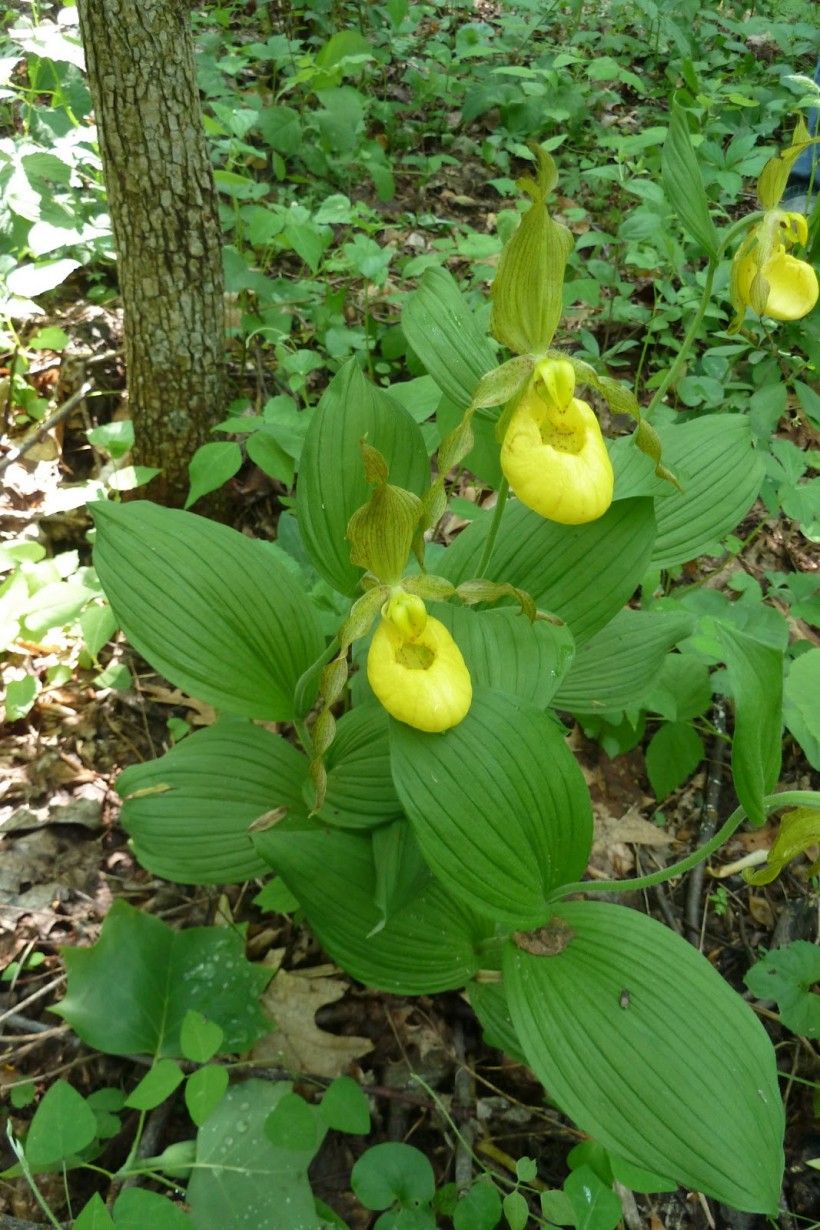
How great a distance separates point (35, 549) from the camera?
1.81 metres

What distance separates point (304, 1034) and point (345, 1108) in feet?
0.82

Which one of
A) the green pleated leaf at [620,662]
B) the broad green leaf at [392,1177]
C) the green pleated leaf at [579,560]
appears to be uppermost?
the green pleated leaf at [579,560]

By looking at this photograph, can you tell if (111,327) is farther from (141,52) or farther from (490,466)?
(490,466)

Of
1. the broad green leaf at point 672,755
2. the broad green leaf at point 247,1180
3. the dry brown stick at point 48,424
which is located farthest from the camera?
the dry brown stick at point 48,424

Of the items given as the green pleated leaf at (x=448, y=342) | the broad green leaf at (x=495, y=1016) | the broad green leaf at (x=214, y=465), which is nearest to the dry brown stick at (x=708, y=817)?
the broad green leaf at (x=495, y=1016)

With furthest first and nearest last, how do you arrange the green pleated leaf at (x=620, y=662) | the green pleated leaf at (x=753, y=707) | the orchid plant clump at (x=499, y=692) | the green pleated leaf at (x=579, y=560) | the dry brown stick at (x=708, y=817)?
the dry brown stick at (x=708, y=817), the green pleated leaf at (x=620, y=662), the green pleated leaf at (x=579, y=560), the orchid plant clump at (x=499, y=692), the green pleated leaf at (x=753, y=707)

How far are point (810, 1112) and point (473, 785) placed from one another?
0.96 m

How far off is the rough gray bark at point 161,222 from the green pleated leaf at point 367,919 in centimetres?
116

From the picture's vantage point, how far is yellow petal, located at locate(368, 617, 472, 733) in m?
1.10

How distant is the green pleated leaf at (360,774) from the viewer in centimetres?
134

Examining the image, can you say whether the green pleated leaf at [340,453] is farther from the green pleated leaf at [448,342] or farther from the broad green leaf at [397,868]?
the broad green leaf at [397,868]

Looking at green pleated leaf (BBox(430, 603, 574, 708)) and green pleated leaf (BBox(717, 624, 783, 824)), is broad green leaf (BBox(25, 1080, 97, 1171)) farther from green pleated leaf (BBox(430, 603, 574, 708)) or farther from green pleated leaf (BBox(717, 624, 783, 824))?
green pleated leaf (BBox(717, 624, 783, 824))

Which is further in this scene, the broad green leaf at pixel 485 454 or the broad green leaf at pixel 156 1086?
the broad green leaf at pixel 485 454

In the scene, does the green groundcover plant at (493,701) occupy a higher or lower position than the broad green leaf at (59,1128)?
higher
